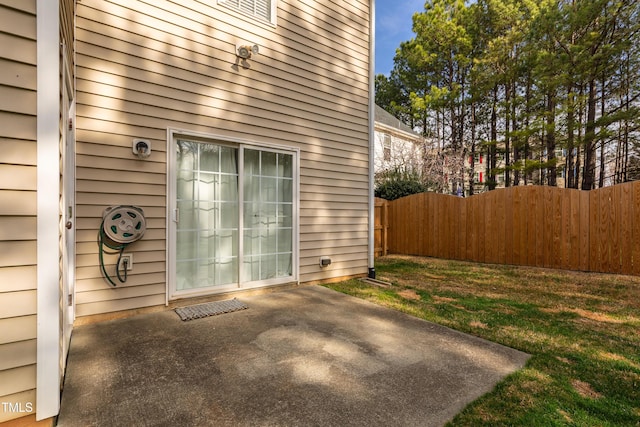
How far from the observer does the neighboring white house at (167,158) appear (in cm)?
144

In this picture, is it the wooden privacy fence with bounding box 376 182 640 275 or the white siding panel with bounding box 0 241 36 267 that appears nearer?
the white siding panel with bounding box 0 241 36 267

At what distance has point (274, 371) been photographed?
208 centimetres

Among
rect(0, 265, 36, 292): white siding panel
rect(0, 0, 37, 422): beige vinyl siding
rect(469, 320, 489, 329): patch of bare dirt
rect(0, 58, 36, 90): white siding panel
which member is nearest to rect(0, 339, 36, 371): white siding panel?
rect(0, 0, 37, 422): beige vinyl siding

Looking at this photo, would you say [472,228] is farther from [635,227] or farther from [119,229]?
[119,229]

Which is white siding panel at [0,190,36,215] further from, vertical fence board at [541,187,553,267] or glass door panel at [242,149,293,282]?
vertical fence board at [541,187,553,267]

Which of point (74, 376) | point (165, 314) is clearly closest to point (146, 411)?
point (74, 376)

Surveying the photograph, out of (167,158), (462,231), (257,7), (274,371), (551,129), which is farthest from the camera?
(551,129)

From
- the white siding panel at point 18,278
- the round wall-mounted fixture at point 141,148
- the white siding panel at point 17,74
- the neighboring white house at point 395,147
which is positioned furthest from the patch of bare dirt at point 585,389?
the neighboring white house at point 395,147

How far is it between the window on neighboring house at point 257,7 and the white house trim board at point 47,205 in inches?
106

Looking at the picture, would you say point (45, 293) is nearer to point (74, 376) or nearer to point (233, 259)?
point (74, 376)

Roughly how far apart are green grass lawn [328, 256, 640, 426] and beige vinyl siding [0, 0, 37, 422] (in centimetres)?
210

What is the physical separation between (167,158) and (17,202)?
1909mm

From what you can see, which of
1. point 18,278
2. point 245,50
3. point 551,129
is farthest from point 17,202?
point 551,129

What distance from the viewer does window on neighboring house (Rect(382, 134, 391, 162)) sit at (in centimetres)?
1311
